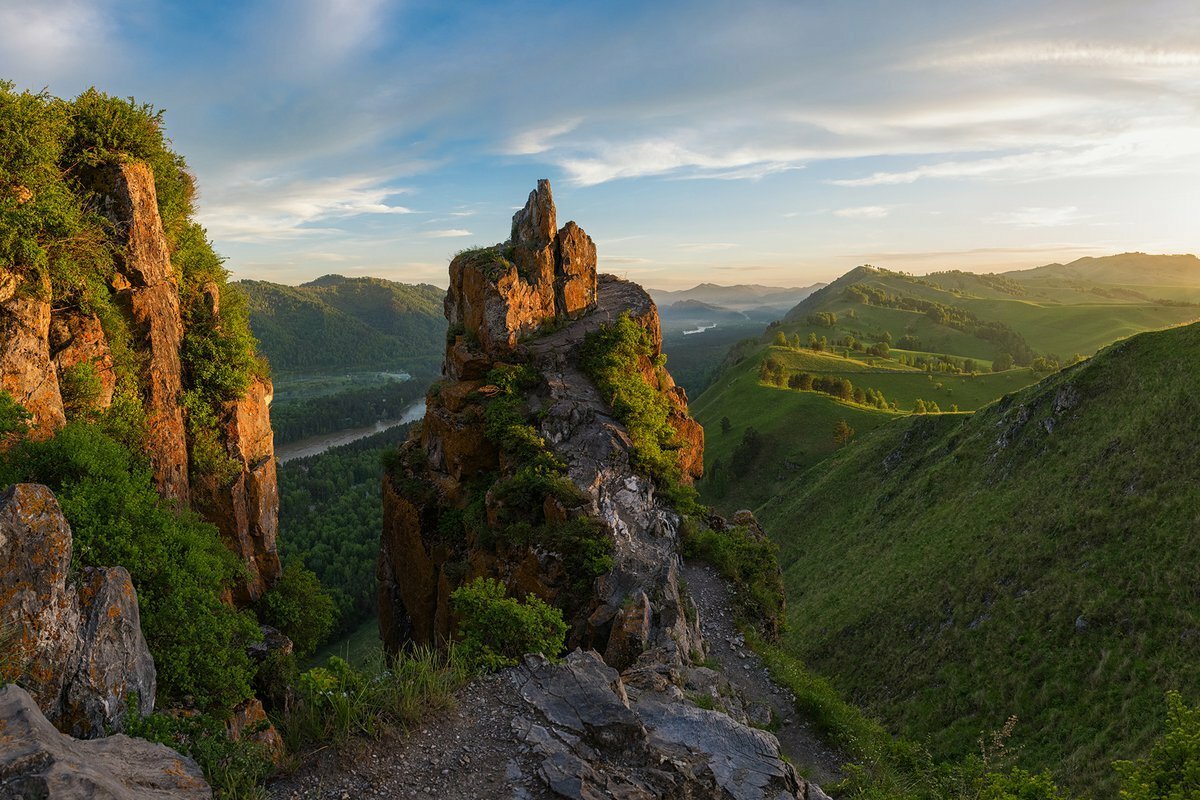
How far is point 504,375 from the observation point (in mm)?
28656

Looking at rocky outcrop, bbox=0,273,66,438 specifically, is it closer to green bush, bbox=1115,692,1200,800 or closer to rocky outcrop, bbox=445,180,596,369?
rocky outcrop, bbox=445,180,596,369

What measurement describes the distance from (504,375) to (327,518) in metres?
93.3

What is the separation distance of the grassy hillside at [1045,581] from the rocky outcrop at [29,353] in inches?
1405

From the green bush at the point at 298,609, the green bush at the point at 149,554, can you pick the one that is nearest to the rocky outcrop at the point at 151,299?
the green bush at the point at 149,554

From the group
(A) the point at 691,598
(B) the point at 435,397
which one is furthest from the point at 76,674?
(B) the point at 435,397

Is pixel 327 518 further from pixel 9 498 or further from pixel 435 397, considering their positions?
pixel 9 498

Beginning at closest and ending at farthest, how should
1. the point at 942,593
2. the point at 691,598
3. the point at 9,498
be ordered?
the point at 9,498 → the point at 691,598 → the point at 942,593

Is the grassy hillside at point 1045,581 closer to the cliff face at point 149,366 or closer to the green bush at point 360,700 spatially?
the green bush at point 360,700

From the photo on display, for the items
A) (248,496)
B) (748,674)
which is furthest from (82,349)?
(748,674)

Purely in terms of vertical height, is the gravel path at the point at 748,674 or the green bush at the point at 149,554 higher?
the green bush at the point at 149,554

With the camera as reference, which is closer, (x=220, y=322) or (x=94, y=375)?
(x=94, y=375)

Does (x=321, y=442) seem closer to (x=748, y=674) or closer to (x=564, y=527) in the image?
(x=564, y=527)

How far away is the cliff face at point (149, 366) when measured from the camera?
14828mm

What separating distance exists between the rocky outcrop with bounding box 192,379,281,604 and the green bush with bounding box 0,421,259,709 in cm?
752
